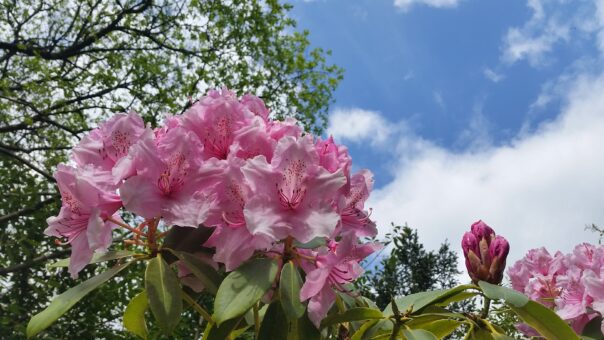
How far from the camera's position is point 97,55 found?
366 inches

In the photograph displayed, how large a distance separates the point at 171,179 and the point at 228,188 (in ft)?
0.37

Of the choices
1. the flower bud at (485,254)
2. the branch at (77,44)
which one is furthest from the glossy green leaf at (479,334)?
the branch at (77,44)

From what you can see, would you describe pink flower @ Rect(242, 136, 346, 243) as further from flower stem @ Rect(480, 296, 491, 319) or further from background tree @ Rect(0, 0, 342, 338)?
background tree @ Rect(0, 0, 342, 338)

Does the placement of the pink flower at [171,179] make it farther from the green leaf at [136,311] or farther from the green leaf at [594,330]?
the green leaf at [594,330]

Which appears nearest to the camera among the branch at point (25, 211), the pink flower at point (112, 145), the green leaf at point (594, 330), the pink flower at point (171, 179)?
the pink flower at point (171, 179)

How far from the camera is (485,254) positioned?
1.33 metres

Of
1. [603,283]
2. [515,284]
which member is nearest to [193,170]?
[603,283]

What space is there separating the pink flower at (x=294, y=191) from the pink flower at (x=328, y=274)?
0.08 metres

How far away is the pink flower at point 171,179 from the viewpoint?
1.09 metres

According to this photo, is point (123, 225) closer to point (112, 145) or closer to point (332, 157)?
point (112, 145)

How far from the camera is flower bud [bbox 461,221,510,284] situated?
133 cm

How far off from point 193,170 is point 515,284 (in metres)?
1.29

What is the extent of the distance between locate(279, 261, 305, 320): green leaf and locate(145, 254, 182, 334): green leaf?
19cm

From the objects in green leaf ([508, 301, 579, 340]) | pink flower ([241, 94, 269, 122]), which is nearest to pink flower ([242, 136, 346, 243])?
pink flower ([241, 94, 269, 122])
